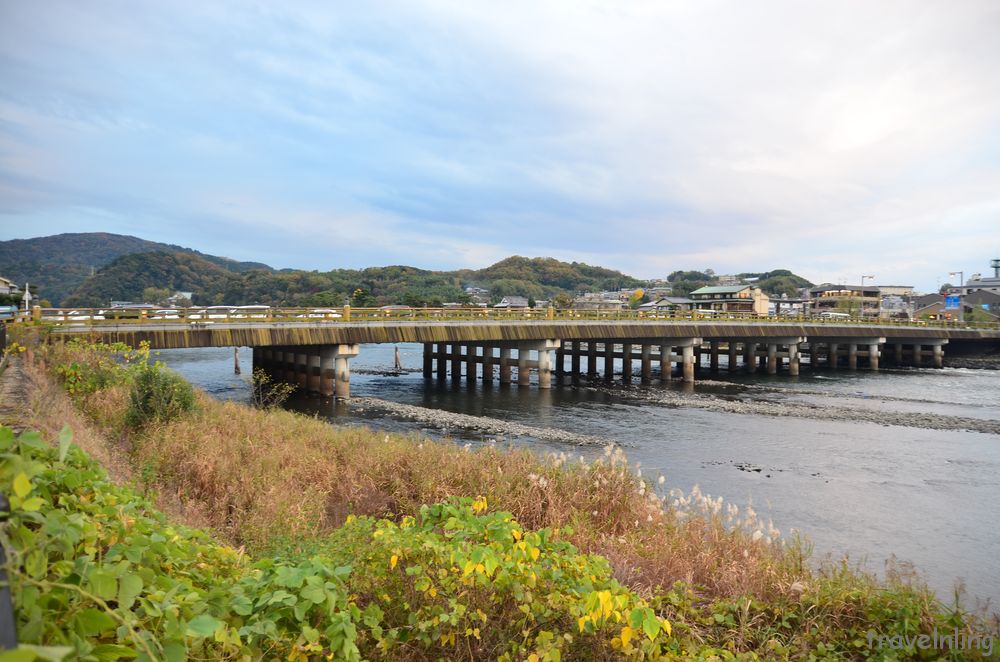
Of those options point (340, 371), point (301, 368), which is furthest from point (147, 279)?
point (340, 371)

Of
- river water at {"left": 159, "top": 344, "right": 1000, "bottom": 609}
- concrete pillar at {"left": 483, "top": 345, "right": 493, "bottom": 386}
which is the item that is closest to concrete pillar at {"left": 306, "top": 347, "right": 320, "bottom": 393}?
river water at {"left": 159, "top": 344, "right": 1000, "bottom": 609}

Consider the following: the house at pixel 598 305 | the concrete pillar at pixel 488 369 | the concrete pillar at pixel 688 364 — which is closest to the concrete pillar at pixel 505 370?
the concrete pillar at pixel 488 369

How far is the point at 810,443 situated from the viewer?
23.2m

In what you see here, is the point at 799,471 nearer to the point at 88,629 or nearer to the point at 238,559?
the point at 238,559

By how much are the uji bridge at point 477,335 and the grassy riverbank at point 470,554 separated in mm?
14665

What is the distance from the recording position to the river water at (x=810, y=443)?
12.6 metres

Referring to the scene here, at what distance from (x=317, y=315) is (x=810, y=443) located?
2540cm

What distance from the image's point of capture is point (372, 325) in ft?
108

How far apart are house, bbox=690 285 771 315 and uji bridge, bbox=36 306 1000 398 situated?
33328 millimetres

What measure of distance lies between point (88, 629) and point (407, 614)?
3.28 m

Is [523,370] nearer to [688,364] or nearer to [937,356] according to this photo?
[688,364]

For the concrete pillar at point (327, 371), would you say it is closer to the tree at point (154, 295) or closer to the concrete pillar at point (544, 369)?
the concrete pillar at point (544, 369)

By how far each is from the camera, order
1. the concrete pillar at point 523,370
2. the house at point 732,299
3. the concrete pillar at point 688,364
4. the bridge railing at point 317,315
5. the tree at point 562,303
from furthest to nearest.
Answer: the house at point 732,299, the tree at point 562,303, the concrete pillar at point 688,364, the concrete pillar at point 523,370, the bridge railing at point 317,315

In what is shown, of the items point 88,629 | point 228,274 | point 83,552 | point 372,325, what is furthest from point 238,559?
point 228,274
